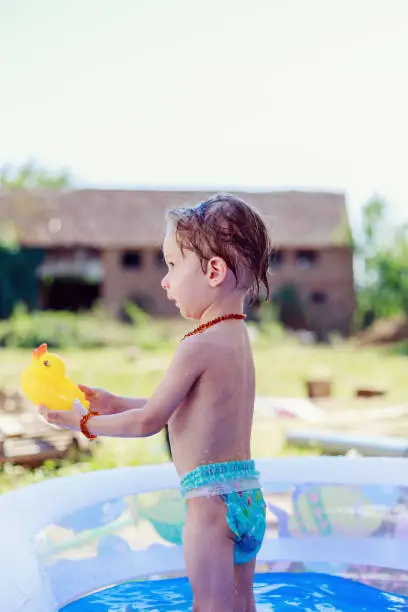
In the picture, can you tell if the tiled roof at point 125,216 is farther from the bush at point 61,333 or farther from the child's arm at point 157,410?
the child's arm at point 157,410

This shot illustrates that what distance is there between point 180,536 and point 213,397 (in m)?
0.90

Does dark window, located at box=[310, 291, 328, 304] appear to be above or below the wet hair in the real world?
below

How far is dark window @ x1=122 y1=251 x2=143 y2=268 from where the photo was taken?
74.3ft

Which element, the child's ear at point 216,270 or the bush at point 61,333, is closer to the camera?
the child's ear at point 216,270

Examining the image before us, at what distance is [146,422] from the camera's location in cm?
163

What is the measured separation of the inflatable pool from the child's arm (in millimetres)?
462

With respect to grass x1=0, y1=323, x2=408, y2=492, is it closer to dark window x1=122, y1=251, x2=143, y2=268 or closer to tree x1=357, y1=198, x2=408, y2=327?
tree x1=357, y1=198, x2=408, y2=327

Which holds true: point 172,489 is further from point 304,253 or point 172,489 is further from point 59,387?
point 304,253

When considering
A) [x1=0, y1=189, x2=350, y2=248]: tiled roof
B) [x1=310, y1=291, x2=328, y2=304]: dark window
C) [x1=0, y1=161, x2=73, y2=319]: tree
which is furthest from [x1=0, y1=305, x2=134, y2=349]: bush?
[x1=310, y1=291, x2=328, y2=304]: dark window

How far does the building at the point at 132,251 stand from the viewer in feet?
72.4

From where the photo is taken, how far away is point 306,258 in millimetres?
23250

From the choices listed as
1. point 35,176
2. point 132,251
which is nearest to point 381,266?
point 132,251

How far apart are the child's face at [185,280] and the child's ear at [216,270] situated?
0.02m

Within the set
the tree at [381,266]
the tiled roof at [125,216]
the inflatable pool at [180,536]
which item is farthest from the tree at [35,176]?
the inflatable pool at [180,536]
